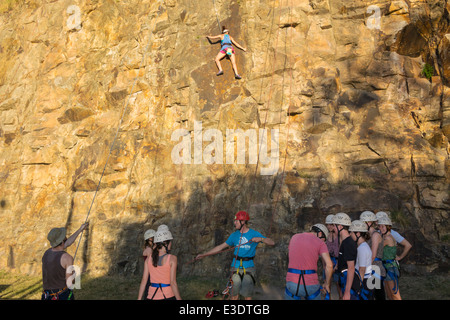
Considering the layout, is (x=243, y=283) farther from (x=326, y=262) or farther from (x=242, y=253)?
(x=326, y=262)

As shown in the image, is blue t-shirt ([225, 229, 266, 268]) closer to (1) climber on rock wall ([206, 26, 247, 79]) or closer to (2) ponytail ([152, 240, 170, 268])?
(2) ponytail ([152, 240, 170, 268])

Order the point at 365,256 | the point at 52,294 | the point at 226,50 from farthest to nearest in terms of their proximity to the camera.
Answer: the point at 226,50
the point at 365,256
the point at 52,294

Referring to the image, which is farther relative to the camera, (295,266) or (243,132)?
(243,132)

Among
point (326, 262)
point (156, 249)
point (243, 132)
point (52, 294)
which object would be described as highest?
point (243, 132)

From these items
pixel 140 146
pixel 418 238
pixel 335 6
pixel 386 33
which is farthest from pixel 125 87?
pixel 418 238

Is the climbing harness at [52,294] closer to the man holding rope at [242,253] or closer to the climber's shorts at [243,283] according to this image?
the man holding rope at [242,253]

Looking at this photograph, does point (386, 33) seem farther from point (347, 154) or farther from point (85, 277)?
point (85, 277)

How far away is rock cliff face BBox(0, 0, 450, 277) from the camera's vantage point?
37.6ft

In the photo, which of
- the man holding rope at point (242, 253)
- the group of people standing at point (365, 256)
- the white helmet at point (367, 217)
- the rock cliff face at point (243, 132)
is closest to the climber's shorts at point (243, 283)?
the man holding rope at point (242, 253)

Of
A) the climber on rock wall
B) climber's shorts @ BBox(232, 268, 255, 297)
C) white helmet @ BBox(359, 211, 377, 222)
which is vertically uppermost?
the climber on rock wall

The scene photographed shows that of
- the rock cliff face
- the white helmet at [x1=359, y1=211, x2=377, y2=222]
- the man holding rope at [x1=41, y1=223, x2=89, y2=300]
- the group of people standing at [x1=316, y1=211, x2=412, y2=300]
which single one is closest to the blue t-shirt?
the group of people standing at [x1=316, y1=211, x2=412, y2=300]

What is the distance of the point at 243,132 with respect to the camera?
12.8 metres

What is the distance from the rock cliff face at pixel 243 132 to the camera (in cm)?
1146

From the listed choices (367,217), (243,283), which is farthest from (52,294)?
(367,217)
